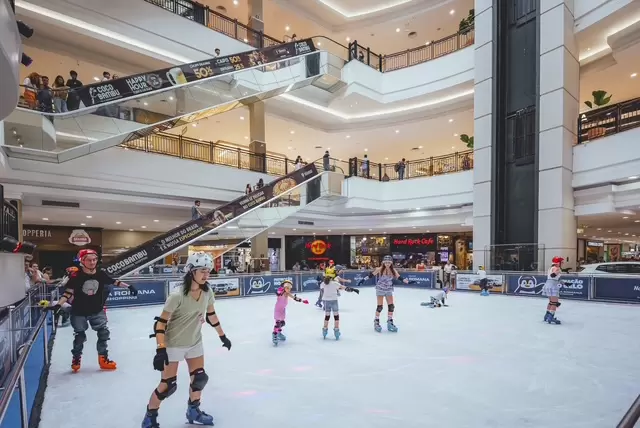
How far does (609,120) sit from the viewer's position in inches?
509

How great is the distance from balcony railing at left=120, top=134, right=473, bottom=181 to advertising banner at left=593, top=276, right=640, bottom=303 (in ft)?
25.6

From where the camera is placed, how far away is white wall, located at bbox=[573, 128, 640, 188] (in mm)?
11758

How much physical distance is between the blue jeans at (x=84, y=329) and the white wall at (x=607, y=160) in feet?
48.9

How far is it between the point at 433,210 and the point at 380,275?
12.4 metres

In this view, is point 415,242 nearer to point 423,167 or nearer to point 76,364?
point 423,167

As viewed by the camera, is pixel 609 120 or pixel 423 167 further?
pixel 423 167

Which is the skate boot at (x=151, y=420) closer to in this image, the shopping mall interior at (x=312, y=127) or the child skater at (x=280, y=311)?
the shopping mall interior at (x=312, y=127)

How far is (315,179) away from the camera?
1720 cm

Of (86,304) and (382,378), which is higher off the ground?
(86,304)

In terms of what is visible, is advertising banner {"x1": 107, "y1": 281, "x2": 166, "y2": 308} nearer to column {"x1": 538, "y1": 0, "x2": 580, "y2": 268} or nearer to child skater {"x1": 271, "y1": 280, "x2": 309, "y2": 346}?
child skater {"x1": 271, "y1": 280, "x2": 309, "y2": 346}

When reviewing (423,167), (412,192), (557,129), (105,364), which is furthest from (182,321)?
(423,167)

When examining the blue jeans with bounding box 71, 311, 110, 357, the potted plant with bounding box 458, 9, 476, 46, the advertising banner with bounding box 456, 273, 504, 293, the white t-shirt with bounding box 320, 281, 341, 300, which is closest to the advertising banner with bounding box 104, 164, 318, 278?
the blue jeans with bounding box 71, 311, 110, 357

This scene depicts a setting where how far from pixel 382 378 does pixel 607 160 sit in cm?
1249

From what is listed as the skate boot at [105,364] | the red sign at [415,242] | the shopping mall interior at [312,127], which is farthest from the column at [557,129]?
the skate boot at [105,364]
